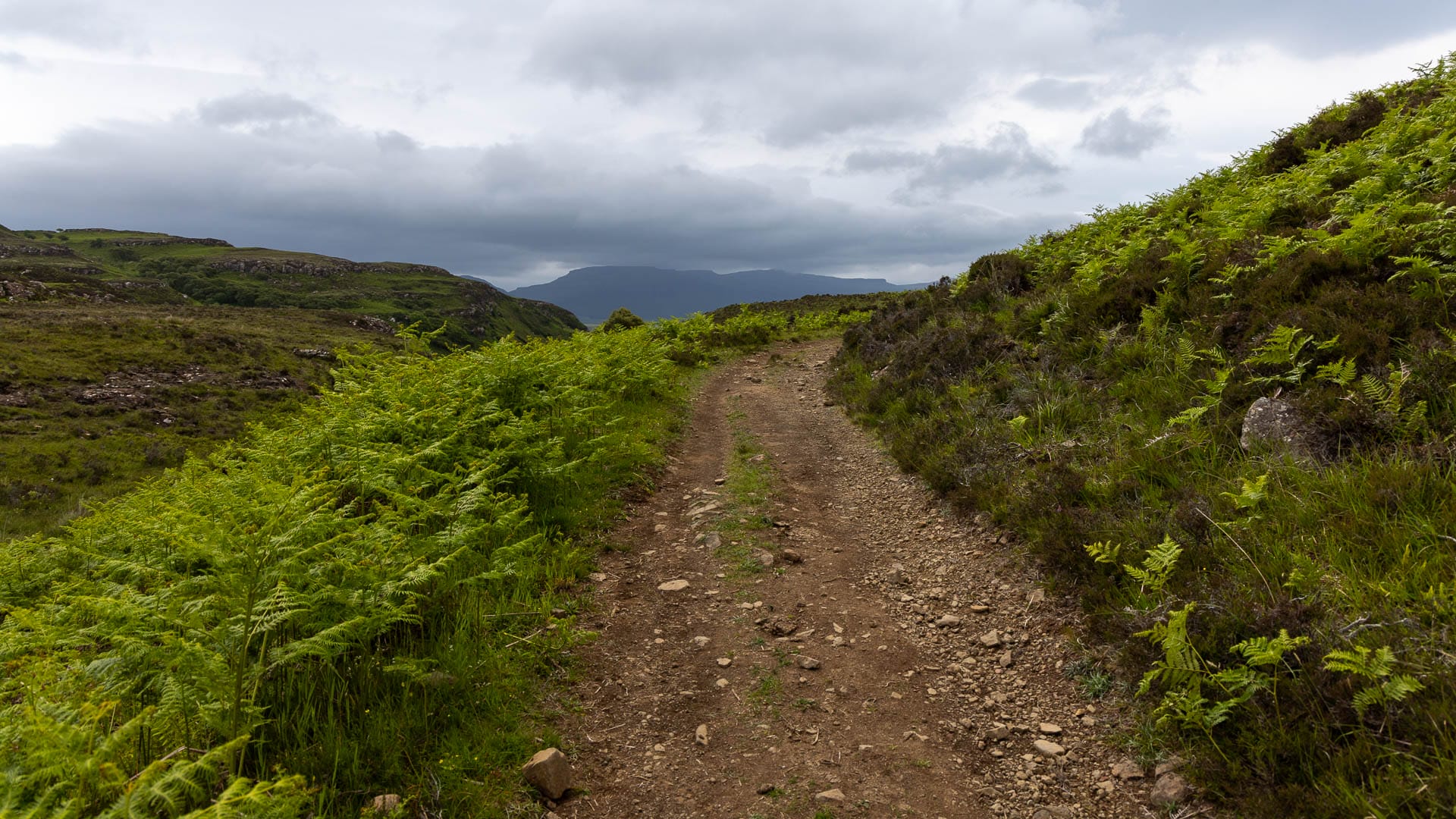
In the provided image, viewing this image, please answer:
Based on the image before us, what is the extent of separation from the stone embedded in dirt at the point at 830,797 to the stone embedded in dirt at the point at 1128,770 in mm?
1574

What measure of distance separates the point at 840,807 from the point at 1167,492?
4074mm

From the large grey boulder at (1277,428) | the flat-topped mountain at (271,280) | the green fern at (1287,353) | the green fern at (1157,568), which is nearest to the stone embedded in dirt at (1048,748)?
the green fern at (1157,568)

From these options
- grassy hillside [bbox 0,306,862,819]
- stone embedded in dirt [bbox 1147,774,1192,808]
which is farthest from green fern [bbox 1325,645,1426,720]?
grassy hillside [bbox 0,306,862,819]

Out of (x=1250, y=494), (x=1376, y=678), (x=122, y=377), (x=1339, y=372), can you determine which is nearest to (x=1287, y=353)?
(x=1339, y=372)

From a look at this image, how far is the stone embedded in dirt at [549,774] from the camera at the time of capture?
386 centimetres

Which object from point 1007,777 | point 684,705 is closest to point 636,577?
point 684,705

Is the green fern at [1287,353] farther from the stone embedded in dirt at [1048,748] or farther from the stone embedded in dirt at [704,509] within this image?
the stone embedded in dirt at [704,509]

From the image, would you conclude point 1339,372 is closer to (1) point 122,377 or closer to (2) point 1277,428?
(2) point 1277,428

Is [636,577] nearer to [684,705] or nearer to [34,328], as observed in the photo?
[684,705]

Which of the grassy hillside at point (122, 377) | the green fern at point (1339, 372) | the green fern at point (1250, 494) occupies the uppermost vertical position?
the green fern at point (1339, 372)

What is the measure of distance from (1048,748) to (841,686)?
4.59 ft

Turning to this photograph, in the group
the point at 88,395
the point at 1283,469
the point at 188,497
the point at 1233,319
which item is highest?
the point at 1233,319

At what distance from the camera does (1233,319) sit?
294 inches

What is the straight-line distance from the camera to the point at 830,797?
376 cm
